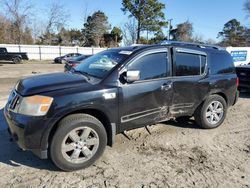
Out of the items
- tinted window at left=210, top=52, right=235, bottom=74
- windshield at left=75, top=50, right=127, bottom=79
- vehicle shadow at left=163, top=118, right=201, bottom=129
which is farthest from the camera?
vehicle shadow at left=163, top=118, right=201, bottom=129

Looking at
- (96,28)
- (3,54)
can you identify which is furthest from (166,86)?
(96,28)

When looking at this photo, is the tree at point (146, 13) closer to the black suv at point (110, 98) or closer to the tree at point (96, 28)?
the tree at point (96, 28)

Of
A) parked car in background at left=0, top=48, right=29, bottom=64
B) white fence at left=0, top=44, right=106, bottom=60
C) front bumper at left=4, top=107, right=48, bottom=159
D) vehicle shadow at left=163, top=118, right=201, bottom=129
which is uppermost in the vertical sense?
white fence at left=0, top=44, right=106, bottom=60

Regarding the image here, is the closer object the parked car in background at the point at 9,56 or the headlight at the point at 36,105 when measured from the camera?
the headlight at the point at 36,105

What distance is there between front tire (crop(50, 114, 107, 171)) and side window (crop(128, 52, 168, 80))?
114cm

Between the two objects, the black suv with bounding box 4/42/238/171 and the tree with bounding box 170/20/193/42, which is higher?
the tree with bounding box 170/20/193/42

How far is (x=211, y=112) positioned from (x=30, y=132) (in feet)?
12.3

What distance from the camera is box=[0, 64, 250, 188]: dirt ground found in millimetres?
3521

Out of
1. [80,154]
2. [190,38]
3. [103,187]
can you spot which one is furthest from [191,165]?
[190,38]

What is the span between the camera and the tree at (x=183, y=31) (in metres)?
59.5

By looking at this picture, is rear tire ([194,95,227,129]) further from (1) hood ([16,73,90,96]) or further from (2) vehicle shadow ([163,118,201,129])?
(1) hood ([16,73,90,96])

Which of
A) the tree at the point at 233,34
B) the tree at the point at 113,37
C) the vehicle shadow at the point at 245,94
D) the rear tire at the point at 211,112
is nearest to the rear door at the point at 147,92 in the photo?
the rear tire at the point at 211,112

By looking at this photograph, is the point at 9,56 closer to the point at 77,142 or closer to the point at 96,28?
the point at 77,142

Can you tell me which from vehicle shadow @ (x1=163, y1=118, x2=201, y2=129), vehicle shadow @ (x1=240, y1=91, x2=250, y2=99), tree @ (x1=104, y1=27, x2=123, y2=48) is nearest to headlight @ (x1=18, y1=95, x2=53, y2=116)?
vehicle shadow @ (x1=163, y1=118, x2=201, y2=129)
